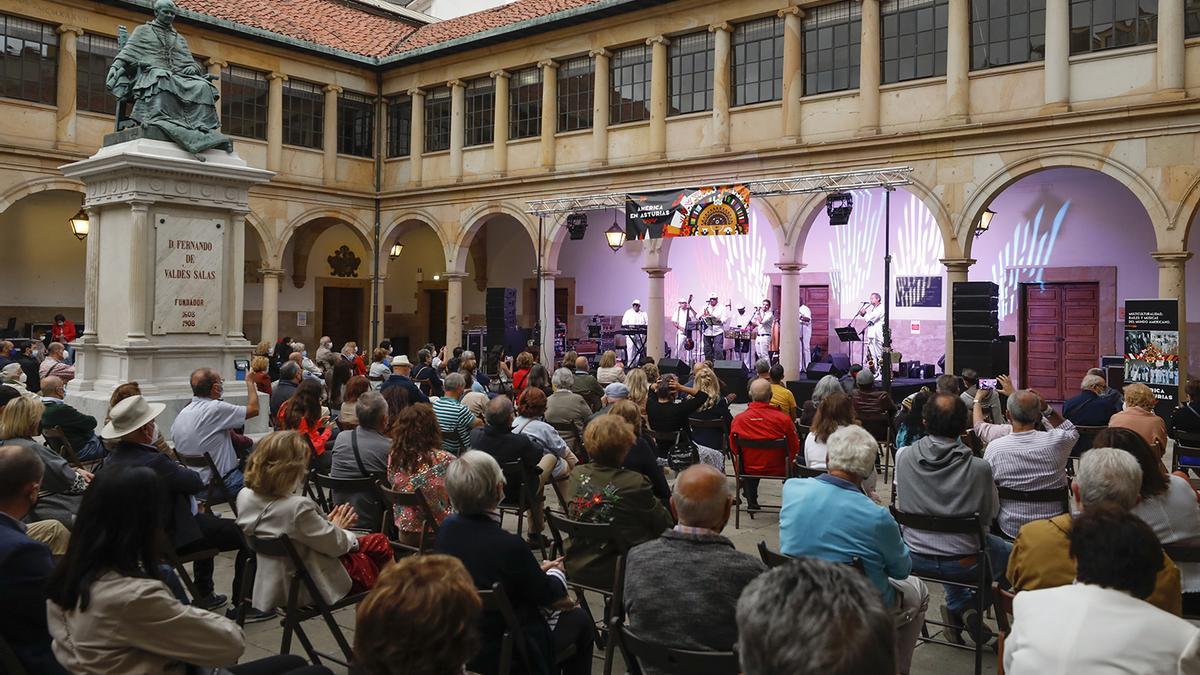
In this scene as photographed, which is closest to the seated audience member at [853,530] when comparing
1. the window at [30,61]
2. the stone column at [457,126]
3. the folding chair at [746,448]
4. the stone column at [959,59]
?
the folding chair at [746,448]

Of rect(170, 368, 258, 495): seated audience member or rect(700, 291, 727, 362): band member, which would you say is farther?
rect(700, 291, 727, 362): band member

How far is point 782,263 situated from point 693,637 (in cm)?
1474

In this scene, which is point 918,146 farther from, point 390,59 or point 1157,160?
point 390,59

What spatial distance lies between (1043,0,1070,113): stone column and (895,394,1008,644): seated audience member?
11.4 meters

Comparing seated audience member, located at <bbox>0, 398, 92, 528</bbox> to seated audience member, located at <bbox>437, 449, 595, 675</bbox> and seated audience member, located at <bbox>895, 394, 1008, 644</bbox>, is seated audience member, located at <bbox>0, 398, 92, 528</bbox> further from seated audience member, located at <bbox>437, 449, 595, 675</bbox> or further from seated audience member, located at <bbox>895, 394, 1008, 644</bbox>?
seated audience member, located at <bbox>895, 394, 1008, 644</bbox>

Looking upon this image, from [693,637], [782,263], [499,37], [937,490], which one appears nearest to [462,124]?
[499,37]

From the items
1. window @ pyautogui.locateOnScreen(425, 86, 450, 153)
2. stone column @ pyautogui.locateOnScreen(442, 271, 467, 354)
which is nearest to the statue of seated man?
stone column @ pyautogui.locateOnScreen(442, 271, 467, 354)

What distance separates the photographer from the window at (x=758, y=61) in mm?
17172

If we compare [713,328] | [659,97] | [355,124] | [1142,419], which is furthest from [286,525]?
[355,124]

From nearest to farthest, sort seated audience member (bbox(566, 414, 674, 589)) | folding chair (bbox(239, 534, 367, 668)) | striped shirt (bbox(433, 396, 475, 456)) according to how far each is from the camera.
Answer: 1. folding chair (bbox(239, 534, 367, 668))
2. seated audience member (bbox(566, 414, 674, 589))
3. striped shirt (bbox(433, 396, 475, 456))

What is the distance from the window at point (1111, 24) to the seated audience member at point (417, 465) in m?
13.2

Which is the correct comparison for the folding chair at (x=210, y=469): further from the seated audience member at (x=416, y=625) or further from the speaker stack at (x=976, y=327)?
the speaker stack at (x=976, y=327)

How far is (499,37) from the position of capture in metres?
20.7

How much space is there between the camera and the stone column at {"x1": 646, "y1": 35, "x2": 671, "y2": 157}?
18.5m
